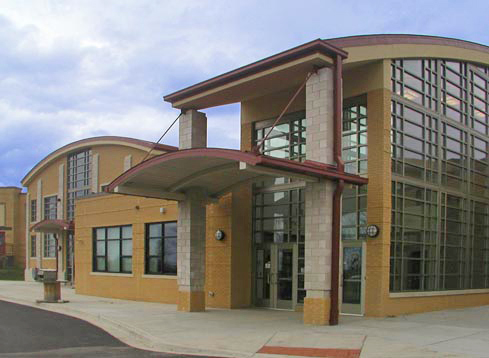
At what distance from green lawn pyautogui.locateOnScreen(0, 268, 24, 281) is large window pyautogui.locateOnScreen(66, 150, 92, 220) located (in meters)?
Answer: 8.91

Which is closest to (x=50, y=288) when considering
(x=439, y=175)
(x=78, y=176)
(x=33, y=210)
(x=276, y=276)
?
(x=276, y=276)

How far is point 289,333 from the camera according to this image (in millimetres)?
12289

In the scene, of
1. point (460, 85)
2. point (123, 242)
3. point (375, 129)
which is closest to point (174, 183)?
point (375, 129)

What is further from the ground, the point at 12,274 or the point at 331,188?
the point at 331,188

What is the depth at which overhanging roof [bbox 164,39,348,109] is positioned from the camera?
13805 millimetres

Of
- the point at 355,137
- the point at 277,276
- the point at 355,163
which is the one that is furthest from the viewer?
the point at 277,276

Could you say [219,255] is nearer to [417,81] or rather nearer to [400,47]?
[417,81]

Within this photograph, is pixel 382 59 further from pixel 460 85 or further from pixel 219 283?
pixel 219 283

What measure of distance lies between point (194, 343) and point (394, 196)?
7.12 meters

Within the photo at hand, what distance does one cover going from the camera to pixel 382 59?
605 inches

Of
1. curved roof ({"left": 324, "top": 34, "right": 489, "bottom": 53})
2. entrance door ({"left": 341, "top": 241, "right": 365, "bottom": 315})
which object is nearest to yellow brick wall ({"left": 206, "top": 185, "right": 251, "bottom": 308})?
entrance door ({"left": 341, "top": 241, "right": 365, "bottom": 315})

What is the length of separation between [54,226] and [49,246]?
6.23m

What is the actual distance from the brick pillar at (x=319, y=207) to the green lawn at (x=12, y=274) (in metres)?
35.3

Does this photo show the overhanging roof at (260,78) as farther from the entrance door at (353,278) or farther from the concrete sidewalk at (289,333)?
the concrete sidewalk at (289,333)
